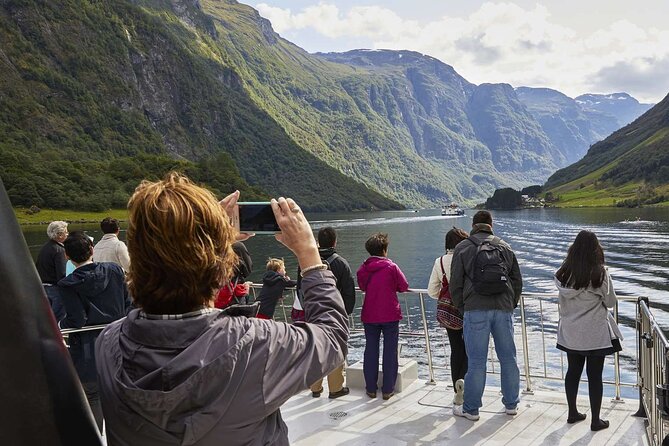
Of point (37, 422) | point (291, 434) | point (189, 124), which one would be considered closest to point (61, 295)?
point (291, 434)

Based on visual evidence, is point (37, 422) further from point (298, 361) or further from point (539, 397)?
point (539, 397)

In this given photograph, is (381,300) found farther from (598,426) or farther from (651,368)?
(651,368)

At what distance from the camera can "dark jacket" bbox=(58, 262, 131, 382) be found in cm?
557

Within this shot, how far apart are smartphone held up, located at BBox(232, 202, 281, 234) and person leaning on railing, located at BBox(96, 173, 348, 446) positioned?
1.51 feet

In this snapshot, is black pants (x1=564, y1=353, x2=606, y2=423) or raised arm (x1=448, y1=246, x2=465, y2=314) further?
raised arm (x1=448, y1=246, x2=465, y2=314)

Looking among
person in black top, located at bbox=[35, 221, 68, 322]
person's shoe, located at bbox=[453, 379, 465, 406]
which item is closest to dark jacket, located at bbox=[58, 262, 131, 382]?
person in black top, located at bbox=[35, 221, 68, 322]

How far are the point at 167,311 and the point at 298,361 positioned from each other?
1.32 ft

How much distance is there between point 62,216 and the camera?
316 ft

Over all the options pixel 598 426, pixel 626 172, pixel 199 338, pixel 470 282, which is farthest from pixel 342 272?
pixel 626 172

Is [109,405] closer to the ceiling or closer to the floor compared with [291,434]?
closer to the ceiling

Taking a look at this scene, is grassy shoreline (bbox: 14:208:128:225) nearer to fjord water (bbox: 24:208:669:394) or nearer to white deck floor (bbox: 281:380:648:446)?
fjord water (bbox: 24:208:669:394)

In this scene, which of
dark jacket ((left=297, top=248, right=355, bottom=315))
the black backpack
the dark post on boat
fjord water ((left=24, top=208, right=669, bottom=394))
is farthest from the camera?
fjord water ((left=24, top=208, right=669, bottom=394))

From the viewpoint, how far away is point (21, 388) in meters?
1.15

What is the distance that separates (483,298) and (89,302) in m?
3.91
